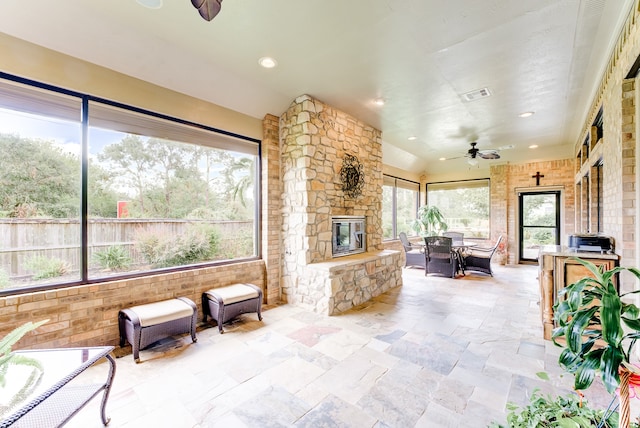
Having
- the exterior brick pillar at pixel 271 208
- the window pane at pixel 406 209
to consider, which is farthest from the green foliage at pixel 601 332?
the window pane at pixel 406 209

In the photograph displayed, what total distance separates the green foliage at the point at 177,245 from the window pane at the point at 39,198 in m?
0.65

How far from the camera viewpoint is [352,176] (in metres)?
4.84

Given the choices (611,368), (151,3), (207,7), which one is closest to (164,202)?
(151,3)

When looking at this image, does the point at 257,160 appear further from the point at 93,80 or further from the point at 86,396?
the point at 86,396

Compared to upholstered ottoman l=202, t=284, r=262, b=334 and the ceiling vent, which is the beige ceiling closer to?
the ceiling vent

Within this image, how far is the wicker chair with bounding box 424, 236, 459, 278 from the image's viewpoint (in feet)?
20.1

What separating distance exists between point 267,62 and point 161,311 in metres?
2.92

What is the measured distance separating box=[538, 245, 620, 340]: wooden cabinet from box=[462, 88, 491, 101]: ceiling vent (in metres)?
2.26

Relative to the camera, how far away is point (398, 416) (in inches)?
75.6

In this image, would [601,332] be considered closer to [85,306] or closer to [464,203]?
[85,306]

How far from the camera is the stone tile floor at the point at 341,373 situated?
1938mm

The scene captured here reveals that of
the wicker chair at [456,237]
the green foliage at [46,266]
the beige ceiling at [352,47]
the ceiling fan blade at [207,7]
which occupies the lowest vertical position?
the wicker chair at [456,237]

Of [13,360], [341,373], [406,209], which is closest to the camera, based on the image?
[13,360]

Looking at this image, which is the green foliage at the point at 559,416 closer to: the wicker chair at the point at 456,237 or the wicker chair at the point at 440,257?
the wicker chair at the point at 440,257
